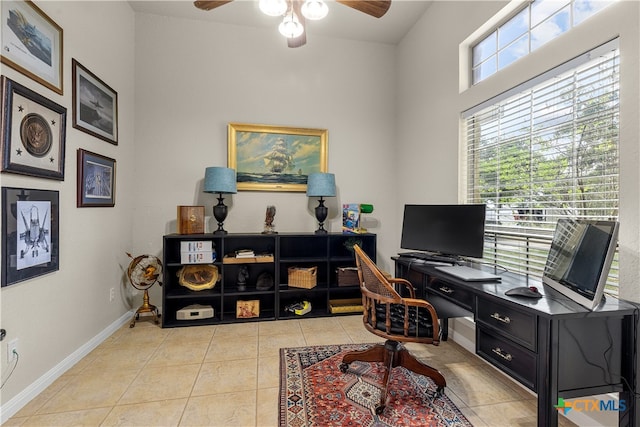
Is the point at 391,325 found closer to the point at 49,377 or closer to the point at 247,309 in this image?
the point at 247,309

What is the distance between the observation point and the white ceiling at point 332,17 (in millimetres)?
3068

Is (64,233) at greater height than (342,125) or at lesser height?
lesser

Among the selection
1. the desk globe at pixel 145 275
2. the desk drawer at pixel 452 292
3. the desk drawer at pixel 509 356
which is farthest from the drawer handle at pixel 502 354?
the desk globe at pixel 145 275

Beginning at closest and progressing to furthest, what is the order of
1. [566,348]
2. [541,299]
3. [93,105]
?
[566,348]
[541,299]
[93,105]

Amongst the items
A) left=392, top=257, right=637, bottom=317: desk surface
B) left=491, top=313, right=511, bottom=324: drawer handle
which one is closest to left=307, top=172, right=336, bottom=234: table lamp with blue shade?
left=392, top=257, right=637, bottom=317: desk surface

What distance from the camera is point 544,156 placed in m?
1.92

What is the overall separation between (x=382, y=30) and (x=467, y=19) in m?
1.20

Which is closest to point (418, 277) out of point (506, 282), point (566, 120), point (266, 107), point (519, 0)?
point (506, 282)

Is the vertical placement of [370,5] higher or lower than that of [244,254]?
higher

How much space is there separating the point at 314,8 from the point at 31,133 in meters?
1.89

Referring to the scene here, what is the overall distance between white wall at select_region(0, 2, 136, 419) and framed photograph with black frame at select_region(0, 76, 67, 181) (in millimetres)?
63

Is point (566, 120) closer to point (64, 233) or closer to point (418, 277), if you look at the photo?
point (418, 277)

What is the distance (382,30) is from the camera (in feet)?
11.5

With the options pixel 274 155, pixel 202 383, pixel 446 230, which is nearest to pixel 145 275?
pixel 202 383
